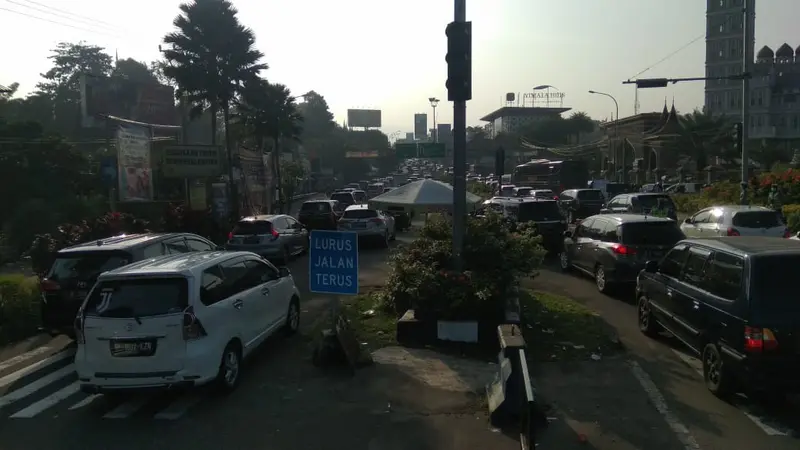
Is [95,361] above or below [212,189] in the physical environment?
below

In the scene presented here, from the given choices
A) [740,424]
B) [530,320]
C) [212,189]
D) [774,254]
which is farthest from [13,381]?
[212,189]

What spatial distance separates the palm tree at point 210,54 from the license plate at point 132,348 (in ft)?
77.8

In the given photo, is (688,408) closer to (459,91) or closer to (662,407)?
(662,407)

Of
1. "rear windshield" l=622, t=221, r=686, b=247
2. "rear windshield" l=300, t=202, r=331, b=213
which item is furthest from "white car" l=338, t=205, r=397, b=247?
"rear windshield" l=622, t=221, r=686, b=247

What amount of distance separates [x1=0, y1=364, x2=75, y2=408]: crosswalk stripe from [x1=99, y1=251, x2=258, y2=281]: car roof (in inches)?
81.2

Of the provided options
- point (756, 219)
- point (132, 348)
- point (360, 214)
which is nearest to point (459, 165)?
point (132, 348)

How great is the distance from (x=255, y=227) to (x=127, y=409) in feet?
40.2

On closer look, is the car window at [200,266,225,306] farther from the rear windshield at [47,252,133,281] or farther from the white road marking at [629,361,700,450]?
the white road marking at [629,361,700,450]

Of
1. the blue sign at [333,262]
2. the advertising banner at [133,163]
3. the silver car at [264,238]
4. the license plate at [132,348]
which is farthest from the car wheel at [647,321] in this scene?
the advertising banner at [133,163]

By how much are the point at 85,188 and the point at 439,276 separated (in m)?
27.0

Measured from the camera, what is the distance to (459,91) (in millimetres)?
9930

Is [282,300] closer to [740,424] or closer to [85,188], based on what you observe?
[740,424]

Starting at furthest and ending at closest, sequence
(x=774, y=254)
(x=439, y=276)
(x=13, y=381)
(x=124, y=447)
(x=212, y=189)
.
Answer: (x=212, y=189) → (x=439, y=276) → (x=13, y=381) → (x=774, y=254) → (x=124, y=447)

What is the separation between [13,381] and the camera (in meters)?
8.82
